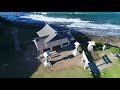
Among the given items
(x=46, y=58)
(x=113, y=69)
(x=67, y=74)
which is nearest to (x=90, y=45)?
(x=113, y=69)

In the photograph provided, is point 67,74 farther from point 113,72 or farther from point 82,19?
point 82,19

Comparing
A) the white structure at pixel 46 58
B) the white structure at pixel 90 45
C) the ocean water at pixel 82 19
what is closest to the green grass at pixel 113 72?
the white structure at pixel 90 45

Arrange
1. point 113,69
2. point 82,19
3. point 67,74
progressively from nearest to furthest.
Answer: point 67,74 < point 113,69 < point 82,19

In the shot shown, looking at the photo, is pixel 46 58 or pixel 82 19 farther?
pixel 82 19

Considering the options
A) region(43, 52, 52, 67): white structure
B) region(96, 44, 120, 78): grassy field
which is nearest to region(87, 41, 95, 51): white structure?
region(96, 44, 120, 78): grassy field

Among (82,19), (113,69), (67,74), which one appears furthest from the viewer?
(82,19)

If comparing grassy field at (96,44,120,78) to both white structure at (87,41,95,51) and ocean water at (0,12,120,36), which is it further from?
ocean water at (0,12,120,36)
